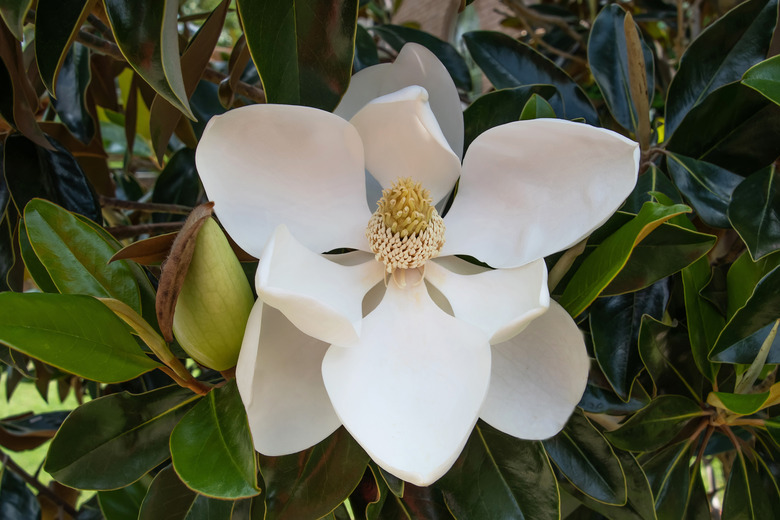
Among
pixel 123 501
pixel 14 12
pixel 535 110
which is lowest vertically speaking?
pixel 123 501

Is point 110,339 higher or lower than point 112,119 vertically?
higher

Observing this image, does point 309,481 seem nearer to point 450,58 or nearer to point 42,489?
point 450,58

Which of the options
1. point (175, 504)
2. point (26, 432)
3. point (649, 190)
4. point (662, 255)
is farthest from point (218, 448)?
point (26, 432)

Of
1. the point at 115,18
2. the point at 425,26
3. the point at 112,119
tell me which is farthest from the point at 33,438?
the point at 425,26

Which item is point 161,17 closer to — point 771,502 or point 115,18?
point 115,18

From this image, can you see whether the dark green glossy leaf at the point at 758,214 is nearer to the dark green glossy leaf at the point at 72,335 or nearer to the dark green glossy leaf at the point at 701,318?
the dark green glossy leaf at the point at 701,318

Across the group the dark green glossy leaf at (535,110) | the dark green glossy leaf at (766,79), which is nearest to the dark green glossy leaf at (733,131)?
the dark green glossy leaf at (766,79)

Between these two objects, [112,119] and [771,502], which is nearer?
[771,502]
